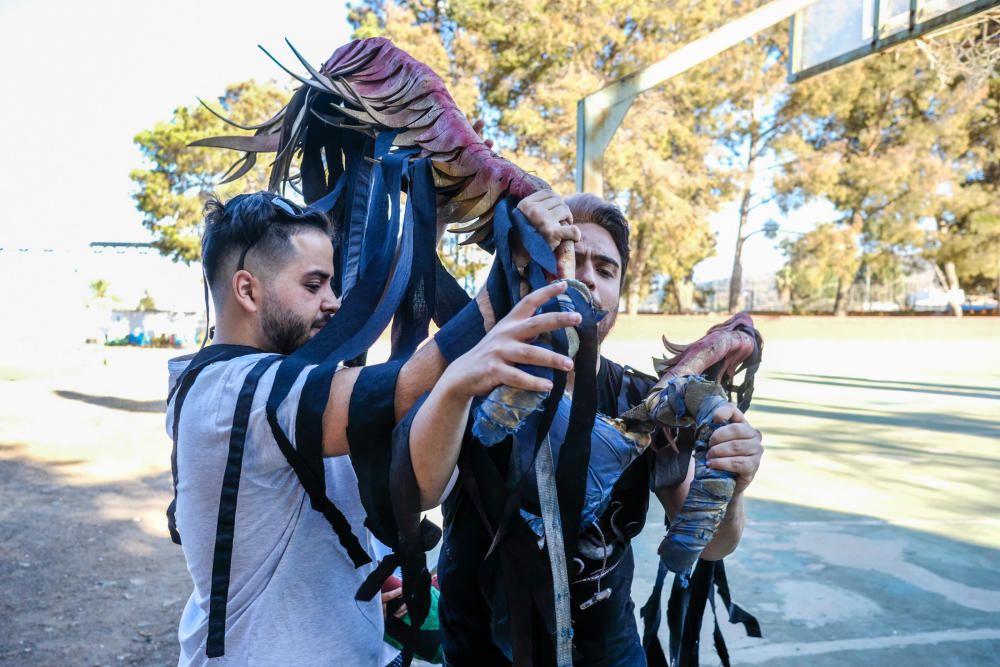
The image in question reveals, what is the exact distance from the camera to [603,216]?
171 centimetres

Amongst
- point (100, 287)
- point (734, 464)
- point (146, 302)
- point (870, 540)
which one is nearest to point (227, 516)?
point (734, 464)

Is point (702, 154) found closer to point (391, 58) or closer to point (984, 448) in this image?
point (984, 448)

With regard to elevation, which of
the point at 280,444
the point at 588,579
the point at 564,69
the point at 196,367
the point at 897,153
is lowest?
the point at 588,579

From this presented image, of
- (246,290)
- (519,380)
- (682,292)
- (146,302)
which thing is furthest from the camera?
(146,302)

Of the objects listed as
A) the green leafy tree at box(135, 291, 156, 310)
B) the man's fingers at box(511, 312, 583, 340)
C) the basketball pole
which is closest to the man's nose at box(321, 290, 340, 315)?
the man's fingers at box(511, 312, 583, 340)

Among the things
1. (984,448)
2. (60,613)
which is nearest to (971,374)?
(984,448)

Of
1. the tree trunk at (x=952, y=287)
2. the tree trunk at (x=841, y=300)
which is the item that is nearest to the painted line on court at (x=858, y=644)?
the tree trunk at (x=952, y=287)

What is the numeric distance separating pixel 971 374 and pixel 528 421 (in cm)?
1716

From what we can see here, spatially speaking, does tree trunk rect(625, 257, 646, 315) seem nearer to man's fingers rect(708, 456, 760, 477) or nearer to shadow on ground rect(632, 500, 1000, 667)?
shadow on ground rect(632, 500, 1000, 667)

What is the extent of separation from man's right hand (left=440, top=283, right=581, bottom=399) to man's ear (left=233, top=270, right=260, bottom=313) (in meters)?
0.52

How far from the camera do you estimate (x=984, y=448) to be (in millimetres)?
7375

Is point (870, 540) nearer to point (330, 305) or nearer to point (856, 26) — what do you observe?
point (856, 26)

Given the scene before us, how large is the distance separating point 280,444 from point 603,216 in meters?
0.94

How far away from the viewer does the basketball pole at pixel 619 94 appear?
17.2ft
